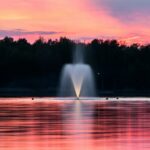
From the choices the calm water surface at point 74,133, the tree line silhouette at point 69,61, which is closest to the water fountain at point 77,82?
the tree line silhouette at point 69,61

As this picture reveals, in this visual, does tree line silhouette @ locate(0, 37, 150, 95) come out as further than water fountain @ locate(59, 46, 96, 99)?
Yes

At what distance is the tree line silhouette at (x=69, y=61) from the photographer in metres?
168

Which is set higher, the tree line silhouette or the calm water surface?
the tree line silhouette

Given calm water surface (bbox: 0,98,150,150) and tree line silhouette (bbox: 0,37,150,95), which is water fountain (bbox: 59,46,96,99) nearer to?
tree line silhouette (bbox: 0,37,150,95)

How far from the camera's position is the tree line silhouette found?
168375 millimetres

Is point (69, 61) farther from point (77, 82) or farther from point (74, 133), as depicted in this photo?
point (74, 133)

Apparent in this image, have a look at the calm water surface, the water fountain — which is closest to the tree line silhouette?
the water fountain

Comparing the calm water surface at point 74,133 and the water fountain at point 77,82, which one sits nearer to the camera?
the calm water surface at point 74,133

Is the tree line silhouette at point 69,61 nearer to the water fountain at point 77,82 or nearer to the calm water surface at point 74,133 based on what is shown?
the water fountain at point 77,82

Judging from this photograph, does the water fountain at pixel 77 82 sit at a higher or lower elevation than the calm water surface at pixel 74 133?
higher

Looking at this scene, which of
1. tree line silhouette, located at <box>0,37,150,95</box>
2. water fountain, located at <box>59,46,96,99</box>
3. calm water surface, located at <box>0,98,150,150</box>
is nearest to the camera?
calm water surface, located at <box>0,98,150,150</box>

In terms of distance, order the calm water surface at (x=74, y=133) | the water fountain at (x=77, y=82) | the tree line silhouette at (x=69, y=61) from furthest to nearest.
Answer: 1. the tree line silhouette at (x=69, y=61)
2. the water fountain at (x=77, y=82)
3. the calm water surface at (x=74, y=133)

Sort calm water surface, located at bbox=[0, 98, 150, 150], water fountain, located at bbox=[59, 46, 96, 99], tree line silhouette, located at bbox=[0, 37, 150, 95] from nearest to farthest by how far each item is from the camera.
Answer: calm water surface, located at bbox=[0, 98, 150, 150] → water fountain, located at bbox=[59, 46, 96, 99] → tree line silhouette, located at bbox=[0, 37, 150, 95]

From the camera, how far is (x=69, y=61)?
6880 inches
